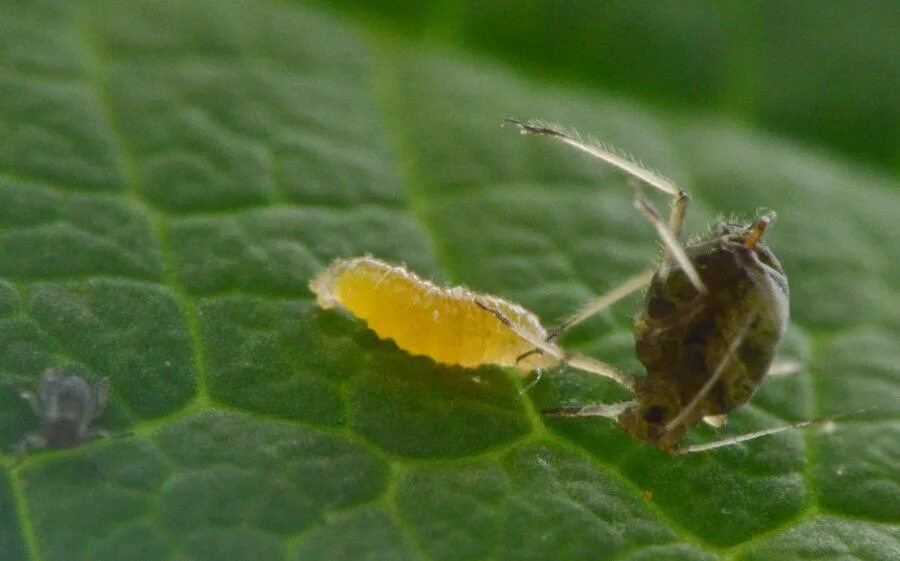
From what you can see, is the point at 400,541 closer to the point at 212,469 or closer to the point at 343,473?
the point at 343,473

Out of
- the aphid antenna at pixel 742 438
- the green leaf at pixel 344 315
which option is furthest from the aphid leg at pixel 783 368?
the aphid antenna at pixel 742 438

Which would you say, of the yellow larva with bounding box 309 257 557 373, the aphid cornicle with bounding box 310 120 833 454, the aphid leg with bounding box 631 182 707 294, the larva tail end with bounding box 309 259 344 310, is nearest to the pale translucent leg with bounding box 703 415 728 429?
the aphid cornicle with bounding box 310 120 833 454

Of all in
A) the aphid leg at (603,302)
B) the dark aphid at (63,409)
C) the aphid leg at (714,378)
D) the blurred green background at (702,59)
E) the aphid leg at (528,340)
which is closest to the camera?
the dark aphid at (63,409)

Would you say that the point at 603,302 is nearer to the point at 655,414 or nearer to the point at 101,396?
the point at 655,414

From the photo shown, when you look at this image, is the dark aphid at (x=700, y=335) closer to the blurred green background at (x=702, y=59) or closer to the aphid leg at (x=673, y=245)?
the aphid leg at (x=673, y=245)

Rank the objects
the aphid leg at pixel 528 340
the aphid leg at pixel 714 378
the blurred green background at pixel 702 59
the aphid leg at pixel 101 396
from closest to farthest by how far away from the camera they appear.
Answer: the aphid leg at pixel 101 396
the aphid leg at pixel 714 378
the aphid leg at pixel 528 340
the blurred green background at pixel 702 59

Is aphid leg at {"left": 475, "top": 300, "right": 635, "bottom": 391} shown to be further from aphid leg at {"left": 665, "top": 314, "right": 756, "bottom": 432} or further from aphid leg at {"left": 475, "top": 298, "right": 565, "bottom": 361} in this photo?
aphid leg at {"left": 665, "top": 314, "right": 756, "bottom": 432}

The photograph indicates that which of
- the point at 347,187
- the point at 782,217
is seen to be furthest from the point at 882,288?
the point at 347,187
